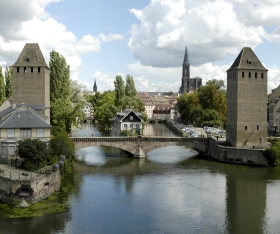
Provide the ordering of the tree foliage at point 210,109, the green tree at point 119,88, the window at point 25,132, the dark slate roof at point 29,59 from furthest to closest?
the green tree at point 119,88, the tree foliage at point 210,109, the dark slate roof at point 29,59, the window at point 25,132

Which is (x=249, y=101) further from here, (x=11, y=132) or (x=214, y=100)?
(x=214, y=100)

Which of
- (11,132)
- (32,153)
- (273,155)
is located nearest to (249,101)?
(273,155)

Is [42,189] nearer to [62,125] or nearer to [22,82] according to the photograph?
[22,82]

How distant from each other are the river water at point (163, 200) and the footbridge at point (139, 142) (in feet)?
Result: 6.78

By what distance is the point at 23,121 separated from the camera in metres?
40.4

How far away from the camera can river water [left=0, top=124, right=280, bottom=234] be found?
92.5 ft

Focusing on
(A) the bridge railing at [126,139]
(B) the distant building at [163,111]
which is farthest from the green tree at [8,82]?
(B) the distant building at [163,111]

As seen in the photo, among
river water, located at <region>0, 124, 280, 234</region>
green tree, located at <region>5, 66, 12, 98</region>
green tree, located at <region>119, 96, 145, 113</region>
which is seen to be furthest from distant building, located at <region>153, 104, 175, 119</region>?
river water, located at <region>0, 124, 280, 234</region>

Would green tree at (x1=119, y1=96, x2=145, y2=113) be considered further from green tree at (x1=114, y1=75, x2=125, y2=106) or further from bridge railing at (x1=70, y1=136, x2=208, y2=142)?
bridge railing at (x1=70, y1=136, x2=208, y2=142)

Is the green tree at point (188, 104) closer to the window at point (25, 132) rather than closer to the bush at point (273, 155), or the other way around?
the bush at point (273, 155)

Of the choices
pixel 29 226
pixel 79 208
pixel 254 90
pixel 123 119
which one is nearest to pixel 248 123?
pixel 254 90

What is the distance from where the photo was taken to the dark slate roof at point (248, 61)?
5462cm

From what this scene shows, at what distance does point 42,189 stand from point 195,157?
29.2m

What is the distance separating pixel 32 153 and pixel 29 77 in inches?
772
